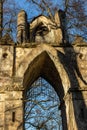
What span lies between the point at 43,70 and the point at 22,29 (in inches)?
81.6

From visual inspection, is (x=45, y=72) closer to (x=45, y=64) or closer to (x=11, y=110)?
(x=45, y=64)

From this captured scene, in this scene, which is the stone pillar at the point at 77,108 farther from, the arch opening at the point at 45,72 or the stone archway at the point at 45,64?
the arch opening at the point at 45,72

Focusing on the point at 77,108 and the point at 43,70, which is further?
the point at 43,70

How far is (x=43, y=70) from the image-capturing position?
41.4 ft

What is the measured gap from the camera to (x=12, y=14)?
17266 mm

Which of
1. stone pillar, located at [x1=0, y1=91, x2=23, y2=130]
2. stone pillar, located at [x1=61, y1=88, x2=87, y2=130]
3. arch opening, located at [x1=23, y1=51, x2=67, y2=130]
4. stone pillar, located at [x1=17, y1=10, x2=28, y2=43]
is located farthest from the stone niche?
stone pillar, located at [x1=0, y1=91, x2=23, y2=130]

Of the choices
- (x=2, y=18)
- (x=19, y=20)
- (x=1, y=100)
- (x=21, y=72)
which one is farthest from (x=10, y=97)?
(x=2, y=18)

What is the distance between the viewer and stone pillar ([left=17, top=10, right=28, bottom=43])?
11930mm

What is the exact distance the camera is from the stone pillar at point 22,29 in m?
11.9

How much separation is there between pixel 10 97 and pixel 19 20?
4.18 metres

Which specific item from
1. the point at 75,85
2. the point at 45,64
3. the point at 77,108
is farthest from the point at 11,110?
the point at 45,64

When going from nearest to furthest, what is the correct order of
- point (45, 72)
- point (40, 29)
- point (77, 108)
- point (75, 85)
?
1. point (77, 108)
2. point (75, 85)
3. point (45, 72)
4. point (40, 29)

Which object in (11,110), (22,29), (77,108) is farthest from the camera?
(22,29)

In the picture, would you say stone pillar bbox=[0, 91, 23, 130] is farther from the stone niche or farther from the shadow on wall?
the stone niche
